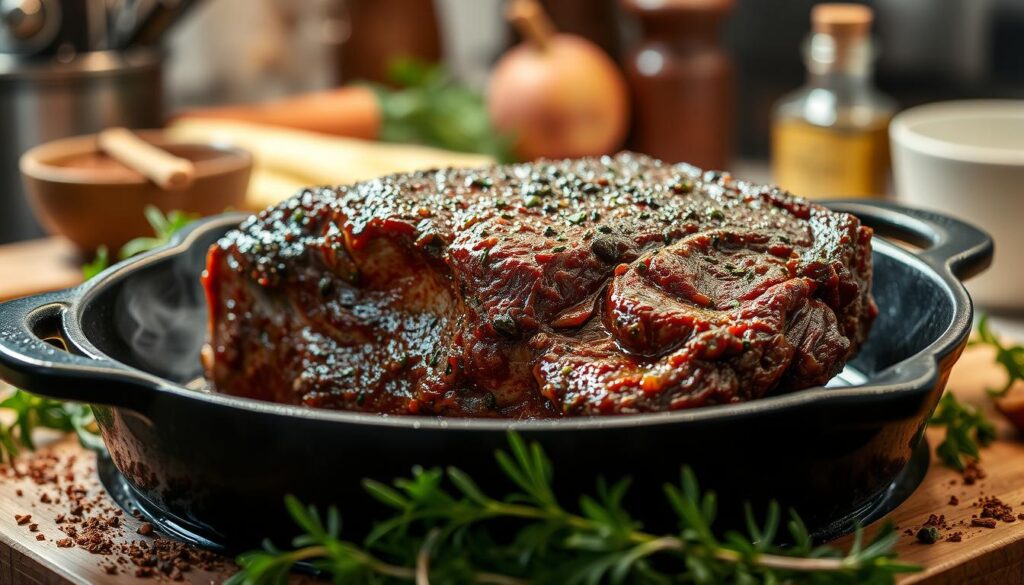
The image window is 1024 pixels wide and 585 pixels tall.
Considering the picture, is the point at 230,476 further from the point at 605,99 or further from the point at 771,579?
the point at 605,99

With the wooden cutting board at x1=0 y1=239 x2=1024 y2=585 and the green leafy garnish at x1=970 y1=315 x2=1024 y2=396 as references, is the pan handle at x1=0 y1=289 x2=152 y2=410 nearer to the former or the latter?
the wooden cutting board at x1=0 y1=239 x2=1024 y2=585

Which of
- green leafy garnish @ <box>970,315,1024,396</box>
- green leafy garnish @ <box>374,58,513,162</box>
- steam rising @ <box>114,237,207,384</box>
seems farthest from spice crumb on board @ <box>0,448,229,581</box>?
green leafy garnish @ <box>374,58,513,162</box>

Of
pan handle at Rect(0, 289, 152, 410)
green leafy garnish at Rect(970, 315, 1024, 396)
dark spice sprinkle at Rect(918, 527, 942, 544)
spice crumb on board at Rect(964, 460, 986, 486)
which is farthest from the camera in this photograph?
green leafy garnish at Rect(970, 315, 1024, 396)

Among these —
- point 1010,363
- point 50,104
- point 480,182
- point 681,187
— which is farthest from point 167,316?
point 50,104

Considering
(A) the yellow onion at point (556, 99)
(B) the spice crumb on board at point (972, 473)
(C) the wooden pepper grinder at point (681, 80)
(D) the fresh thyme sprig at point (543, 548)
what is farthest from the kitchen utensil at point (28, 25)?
(B) the spice crumb on board at point (972, 473)

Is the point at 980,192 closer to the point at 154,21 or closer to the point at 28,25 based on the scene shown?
the point at 154,21
